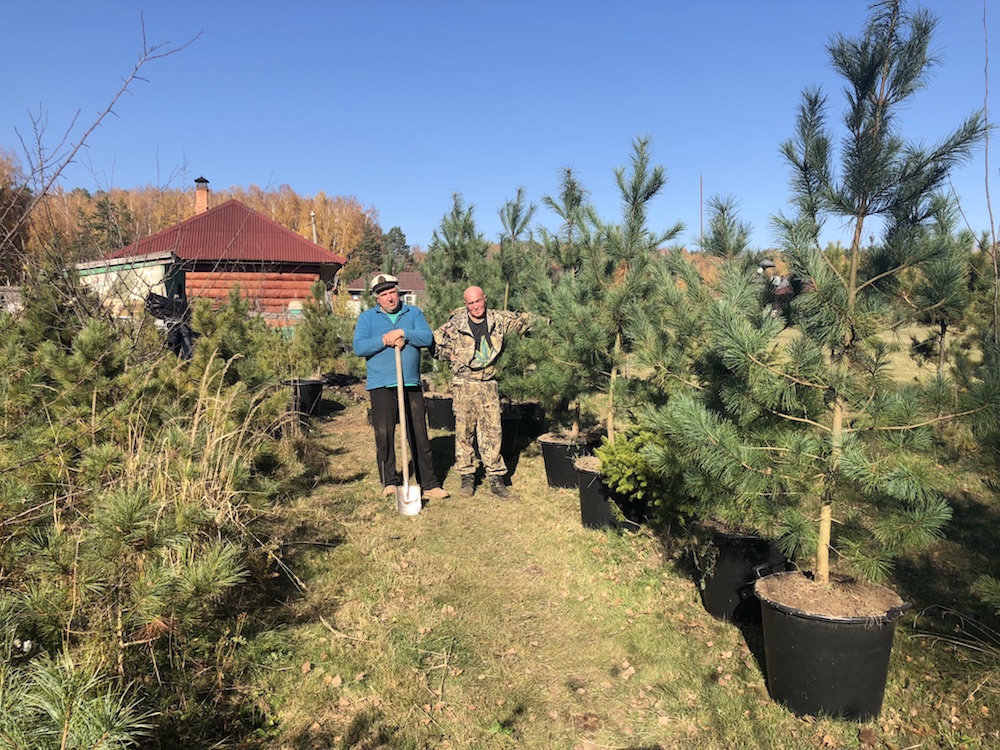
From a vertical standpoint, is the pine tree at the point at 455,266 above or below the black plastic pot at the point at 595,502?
above

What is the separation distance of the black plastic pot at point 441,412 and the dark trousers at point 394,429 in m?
2.77

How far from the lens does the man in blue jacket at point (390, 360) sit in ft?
17.1

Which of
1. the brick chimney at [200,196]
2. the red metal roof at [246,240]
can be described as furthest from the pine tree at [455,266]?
the brick chimney at [200,196]

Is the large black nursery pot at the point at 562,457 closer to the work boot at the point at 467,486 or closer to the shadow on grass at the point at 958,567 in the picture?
the work boot at the point at 467,486

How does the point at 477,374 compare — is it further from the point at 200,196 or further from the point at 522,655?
the point at 200,196

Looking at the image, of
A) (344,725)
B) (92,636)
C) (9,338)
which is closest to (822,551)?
(344,725)

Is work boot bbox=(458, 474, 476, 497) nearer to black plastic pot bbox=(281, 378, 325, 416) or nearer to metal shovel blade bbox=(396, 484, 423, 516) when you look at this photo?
metal shovel blade bbox=(396, 484, 423, 516)

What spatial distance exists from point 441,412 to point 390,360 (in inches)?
125

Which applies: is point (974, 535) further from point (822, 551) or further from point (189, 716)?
point (189, 716)

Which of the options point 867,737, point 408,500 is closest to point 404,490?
point 408,500

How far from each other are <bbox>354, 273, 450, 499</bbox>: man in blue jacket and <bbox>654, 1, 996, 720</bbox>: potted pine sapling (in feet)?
9.69

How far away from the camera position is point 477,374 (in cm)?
550

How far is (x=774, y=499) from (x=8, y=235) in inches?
128

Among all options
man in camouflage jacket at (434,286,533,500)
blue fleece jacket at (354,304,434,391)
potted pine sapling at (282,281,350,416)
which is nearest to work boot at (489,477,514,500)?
man in camouflage jacket at (434,286,533,500)
